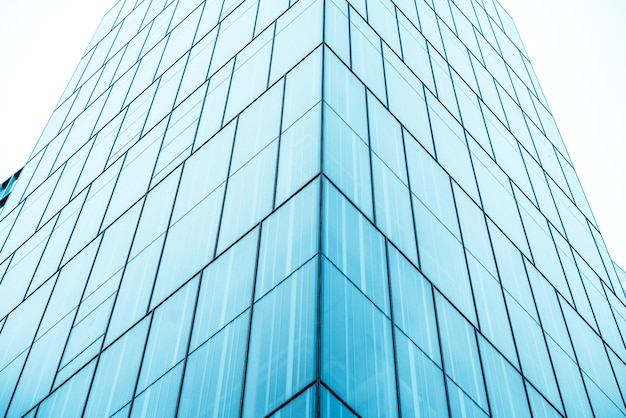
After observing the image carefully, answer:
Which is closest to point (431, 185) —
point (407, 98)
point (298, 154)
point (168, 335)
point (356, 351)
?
point (407, 98)

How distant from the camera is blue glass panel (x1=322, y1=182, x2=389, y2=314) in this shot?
12.0 meters

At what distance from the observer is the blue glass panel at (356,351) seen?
33.8 ft

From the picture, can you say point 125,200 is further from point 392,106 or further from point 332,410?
point 332,410

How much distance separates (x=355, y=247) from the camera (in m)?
12.5

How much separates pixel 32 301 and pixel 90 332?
5.05 m

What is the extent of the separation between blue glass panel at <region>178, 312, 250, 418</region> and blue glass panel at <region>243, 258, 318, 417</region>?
0.28 m

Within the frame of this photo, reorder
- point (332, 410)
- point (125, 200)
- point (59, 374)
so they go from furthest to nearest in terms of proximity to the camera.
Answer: point (125, 200), point (59, 374), point (332, 410)

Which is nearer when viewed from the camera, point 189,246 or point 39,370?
point 189,246

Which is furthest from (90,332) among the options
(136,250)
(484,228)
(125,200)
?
(484,228)

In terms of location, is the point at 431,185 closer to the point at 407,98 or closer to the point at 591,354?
the point at 407,98

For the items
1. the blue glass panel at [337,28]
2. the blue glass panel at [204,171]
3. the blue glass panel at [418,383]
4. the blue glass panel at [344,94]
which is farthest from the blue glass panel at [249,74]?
the blue glass panel at [418,383]

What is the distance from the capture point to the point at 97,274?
1822 cm

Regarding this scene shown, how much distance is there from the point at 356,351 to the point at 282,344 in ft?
4.05

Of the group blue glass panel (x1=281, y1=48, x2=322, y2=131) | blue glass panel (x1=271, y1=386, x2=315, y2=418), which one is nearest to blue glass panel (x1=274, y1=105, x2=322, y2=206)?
blue glass panel (x1=281, y1=48, x2=322, y2=131)
